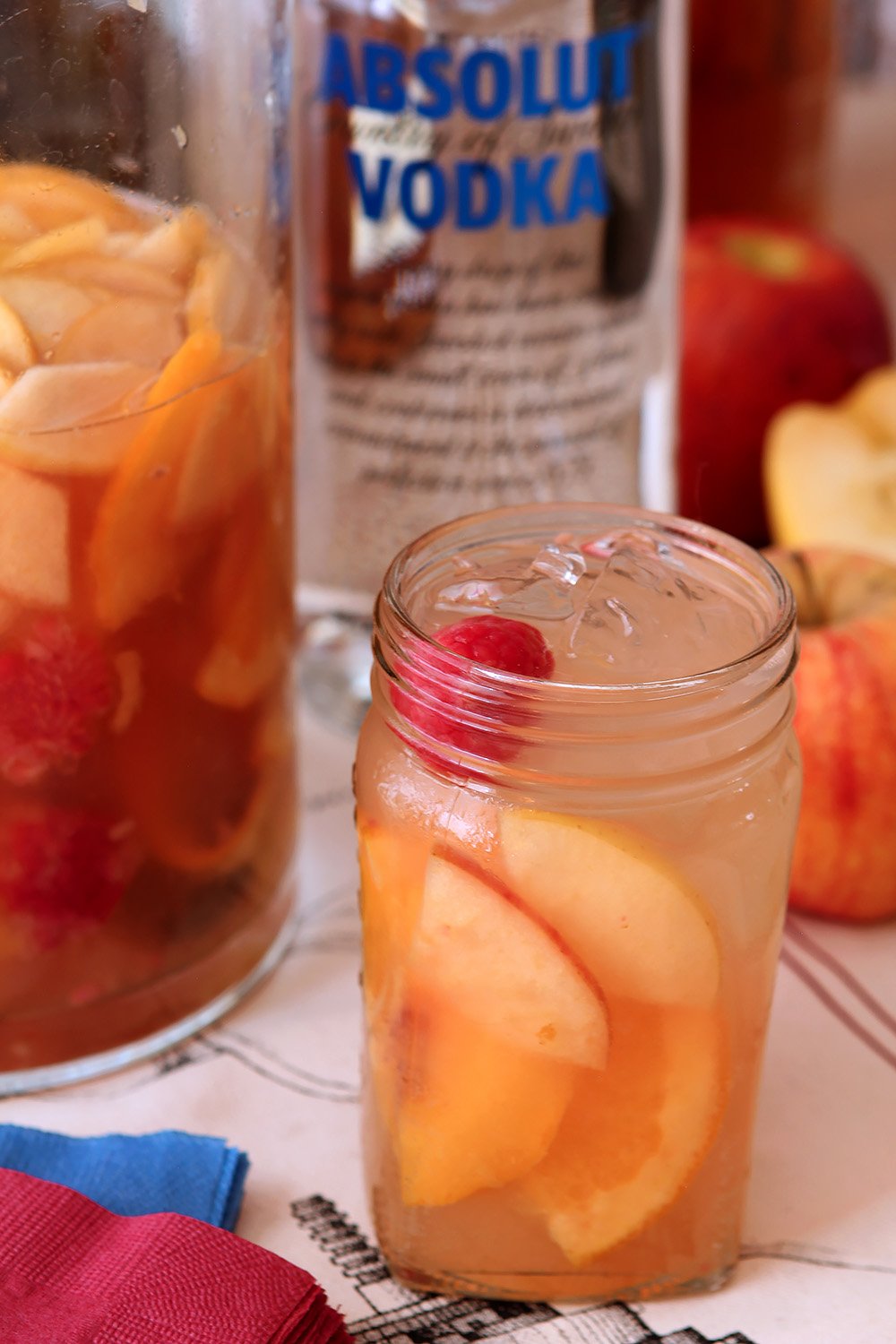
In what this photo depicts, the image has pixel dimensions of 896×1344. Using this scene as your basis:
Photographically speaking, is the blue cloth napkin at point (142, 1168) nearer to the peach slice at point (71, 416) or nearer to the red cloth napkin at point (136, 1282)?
the red cloth napkin at point (136, 1282)

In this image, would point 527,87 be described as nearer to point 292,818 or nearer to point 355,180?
point 355,180

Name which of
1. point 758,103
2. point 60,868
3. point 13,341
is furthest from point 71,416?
point 758,103

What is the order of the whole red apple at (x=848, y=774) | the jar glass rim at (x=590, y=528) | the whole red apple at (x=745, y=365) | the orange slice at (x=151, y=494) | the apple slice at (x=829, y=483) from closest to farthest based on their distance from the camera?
1. the jar glass rim at (x=590, y=528)
2. the orange slice at (x=151, y=494)
3. the whole red apple at (x=848, y=774)
4. the apple slice at (x=829, y=483)
5. the whole red apple at (x=745, y=365)

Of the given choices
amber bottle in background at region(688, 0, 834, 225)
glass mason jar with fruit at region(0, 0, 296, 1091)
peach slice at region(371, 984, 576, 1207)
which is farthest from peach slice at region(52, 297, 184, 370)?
amber bottle in background at region(688, 0, 834, 225)

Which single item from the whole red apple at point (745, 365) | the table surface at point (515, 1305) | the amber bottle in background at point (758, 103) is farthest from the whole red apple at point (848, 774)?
the amber bottle in background at point (758, 103)

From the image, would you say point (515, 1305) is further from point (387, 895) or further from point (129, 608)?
point (129, 608)

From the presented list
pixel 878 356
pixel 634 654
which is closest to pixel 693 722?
pixel 634 654
